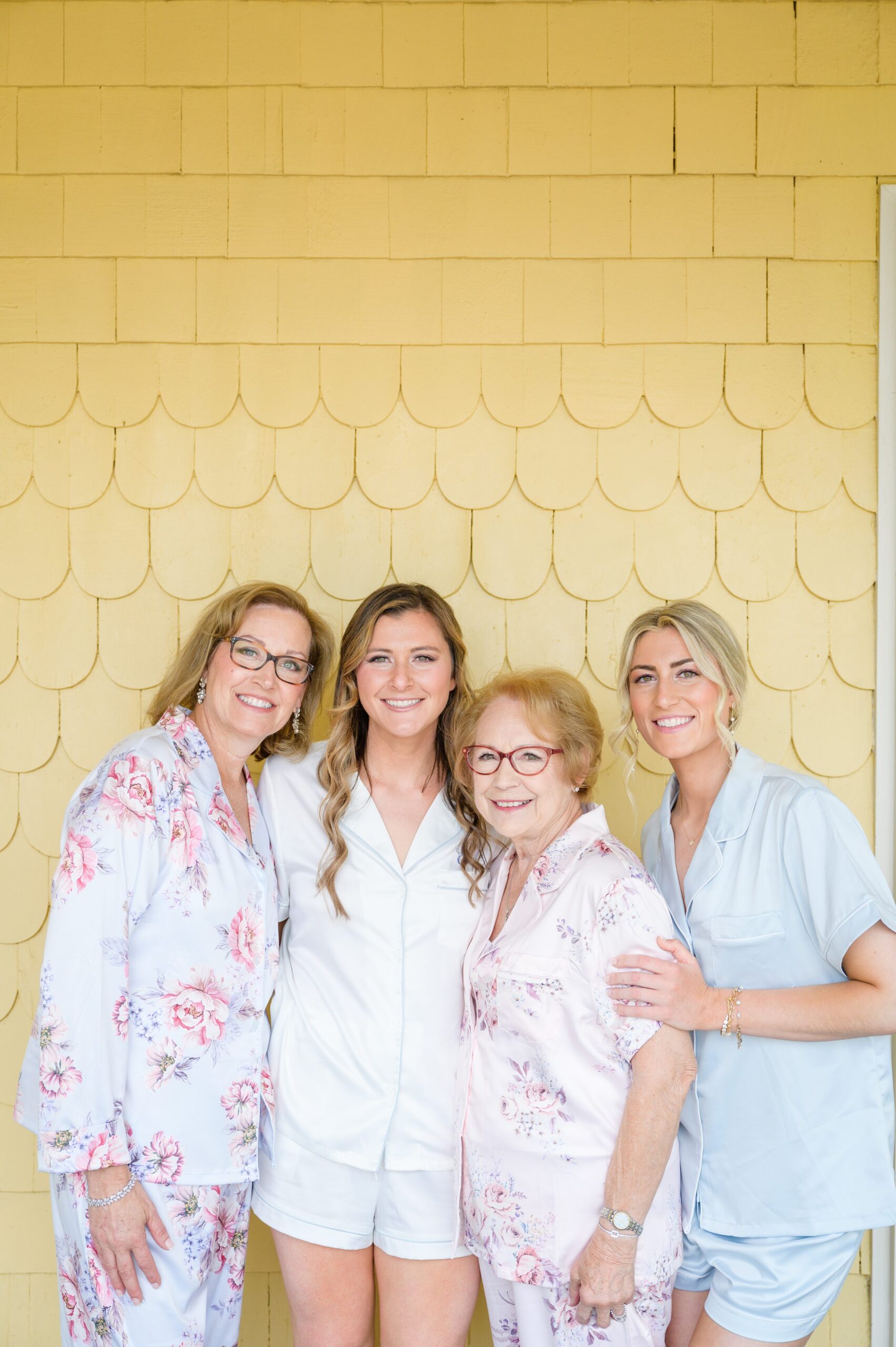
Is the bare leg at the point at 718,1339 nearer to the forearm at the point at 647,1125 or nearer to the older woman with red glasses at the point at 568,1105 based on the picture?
the older woman with red glasses at the point at 568,1105

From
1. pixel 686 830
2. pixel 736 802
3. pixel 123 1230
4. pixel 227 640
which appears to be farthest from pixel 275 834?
pixel 736 802

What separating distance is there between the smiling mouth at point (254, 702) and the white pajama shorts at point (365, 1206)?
973mm

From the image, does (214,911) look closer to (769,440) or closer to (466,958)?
(466,958)

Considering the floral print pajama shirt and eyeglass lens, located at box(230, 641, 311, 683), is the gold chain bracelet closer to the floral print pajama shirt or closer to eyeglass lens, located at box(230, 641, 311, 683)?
the floral print pajama shirt

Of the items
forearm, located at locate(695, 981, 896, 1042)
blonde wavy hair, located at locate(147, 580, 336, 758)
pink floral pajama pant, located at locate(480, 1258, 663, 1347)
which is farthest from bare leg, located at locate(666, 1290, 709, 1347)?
blonde wavy hair, located at locate(147, 580, 336, 758)

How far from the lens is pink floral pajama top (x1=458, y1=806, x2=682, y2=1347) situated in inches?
75.5

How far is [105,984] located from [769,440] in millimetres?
2272

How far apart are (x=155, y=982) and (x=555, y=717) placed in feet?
3.33

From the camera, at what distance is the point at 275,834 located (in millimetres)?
2396

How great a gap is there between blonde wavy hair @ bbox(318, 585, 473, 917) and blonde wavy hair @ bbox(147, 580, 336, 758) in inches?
3.8

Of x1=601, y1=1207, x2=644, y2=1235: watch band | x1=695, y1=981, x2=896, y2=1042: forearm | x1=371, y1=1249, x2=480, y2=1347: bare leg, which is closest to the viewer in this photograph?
x1=601, y1=1207, x2=644, y2=1235: watch band

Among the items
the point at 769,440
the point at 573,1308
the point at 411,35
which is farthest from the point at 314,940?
the point at 411,35

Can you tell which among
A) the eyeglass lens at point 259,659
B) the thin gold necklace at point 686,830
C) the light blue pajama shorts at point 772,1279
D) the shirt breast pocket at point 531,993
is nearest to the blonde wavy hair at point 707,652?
the thin gold necklace at point 686,830

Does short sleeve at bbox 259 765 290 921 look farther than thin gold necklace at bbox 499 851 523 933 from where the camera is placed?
Yes
